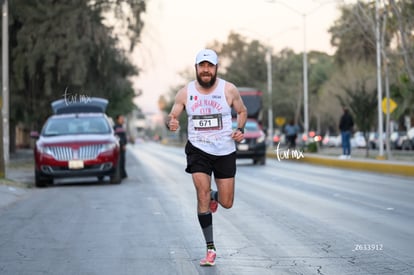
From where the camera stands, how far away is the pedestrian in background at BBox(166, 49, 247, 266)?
8023 millimetres

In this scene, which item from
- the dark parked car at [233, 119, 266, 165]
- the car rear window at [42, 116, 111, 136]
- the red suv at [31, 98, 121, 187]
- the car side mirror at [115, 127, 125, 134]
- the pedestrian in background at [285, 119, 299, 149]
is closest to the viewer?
the red suv at [31, 98, 121, 187]

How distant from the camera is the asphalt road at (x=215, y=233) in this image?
26.0 ft

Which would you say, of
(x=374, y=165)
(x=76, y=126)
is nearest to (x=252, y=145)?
(x=374, y=165)

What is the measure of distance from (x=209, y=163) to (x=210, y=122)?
406 millimetres

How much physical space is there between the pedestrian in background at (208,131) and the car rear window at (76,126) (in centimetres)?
1274

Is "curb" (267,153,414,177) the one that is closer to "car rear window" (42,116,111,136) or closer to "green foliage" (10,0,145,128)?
"car rear window" (42,116,111,136)

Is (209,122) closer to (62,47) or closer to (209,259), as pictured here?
(209,259)

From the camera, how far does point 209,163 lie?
Result: 26.8ft

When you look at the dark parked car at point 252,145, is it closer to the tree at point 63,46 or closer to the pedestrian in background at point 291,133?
Answer: the tree at point 63,46

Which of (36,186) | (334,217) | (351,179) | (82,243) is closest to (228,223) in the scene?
(334,217)

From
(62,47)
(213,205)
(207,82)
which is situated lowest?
(213,205)

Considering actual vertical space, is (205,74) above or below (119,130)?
above

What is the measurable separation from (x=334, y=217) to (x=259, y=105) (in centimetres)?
3171

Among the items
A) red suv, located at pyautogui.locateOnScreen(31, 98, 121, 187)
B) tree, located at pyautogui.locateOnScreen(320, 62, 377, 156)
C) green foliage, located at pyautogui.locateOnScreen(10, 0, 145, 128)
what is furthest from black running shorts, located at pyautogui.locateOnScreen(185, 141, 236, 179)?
tree, located at pyautogui.locateOnScreen(320, 62, 377, 156)
